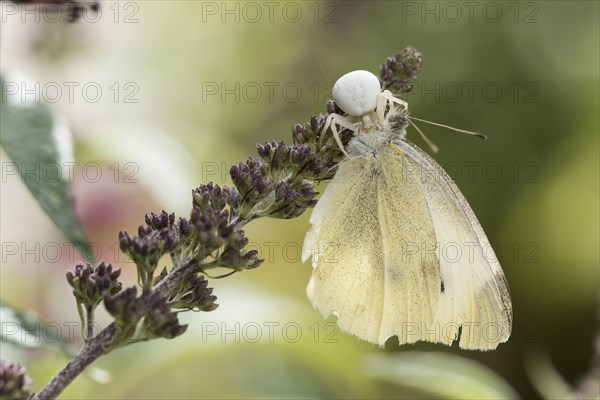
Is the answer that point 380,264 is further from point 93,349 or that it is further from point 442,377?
point 93,349

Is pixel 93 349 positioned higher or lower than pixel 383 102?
lower

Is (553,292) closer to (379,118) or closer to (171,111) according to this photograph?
(171,111)

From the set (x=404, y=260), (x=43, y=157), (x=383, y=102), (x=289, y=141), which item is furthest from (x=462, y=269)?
(x=289, y=141)

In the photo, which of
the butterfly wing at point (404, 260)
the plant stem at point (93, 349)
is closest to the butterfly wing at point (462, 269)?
the butterfly wing at point (404, 260)

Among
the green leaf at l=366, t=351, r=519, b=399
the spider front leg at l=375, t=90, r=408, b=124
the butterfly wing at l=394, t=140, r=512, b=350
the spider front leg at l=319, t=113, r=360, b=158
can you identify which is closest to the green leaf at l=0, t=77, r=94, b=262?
the spider front leg at l=319, t=113, r=360, b=158

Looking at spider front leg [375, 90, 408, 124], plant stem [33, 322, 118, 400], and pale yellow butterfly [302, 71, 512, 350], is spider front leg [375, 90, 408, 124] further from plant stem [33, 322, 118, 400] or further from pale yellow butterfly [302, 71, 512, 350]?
plant stem [33, 322, 118, 400]

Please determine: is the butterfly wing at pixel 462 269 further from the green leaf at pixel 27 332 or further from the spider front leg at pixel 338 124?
the green leaf at pixel 27 332
